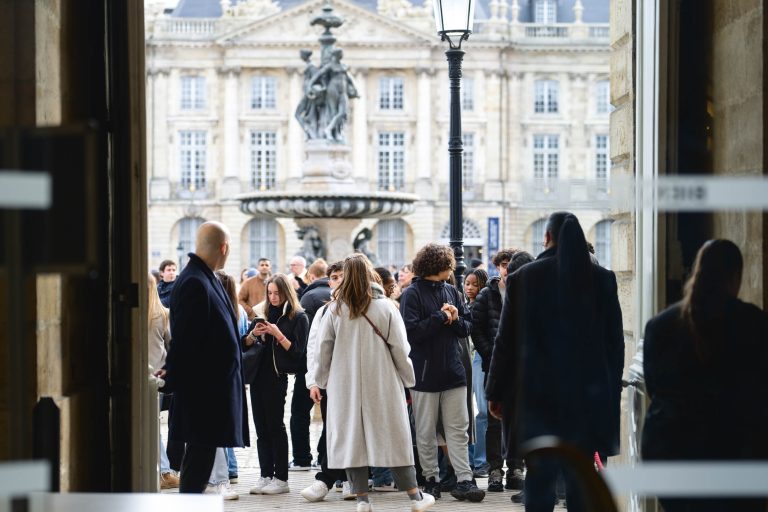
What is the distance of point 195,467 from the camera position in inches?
274

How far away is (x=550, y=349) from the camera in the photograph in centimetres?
444

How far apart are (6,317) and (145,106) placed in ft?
5.96

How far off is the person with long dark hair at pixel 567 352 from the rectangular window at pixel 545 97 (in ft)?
178

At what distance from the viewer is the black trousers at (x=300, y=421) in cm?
1020

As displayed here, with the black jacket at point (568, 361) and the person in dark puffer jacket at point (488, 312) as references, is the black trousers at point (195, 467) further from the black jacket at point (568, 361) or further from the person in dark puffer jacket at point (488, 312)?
the person in dark puffer jacket at point (488, 312)

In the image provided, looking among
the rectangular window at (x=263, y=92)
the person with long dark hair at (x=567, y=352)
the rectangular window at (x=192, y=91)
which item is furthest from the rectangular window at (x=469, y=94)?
the person with long dark hair at (x=567, y=352)

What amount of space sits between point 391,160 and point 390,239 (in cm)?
373

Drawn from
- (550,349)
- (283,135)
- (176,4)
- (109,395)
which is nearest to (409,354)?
(109,395)

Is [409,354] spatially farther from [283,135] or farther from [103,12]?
[283,135]

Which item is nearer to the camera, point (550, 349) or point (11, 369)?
point (11, 369)

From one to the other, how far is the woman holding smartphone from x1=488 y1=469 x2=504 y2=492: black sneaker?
140 centimetres

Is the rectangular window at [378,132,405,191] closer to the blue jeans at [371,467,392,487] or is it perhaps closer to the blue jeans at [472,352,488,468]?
the blue jeans at [472,352,488,468]

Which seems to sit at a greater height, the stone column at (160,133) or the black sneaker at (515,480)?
the stone column at (160,133)

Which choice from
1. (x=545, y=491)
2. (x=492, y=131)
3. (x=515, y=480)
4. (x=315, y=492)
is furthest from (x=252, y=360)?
(x=492, y=131)
